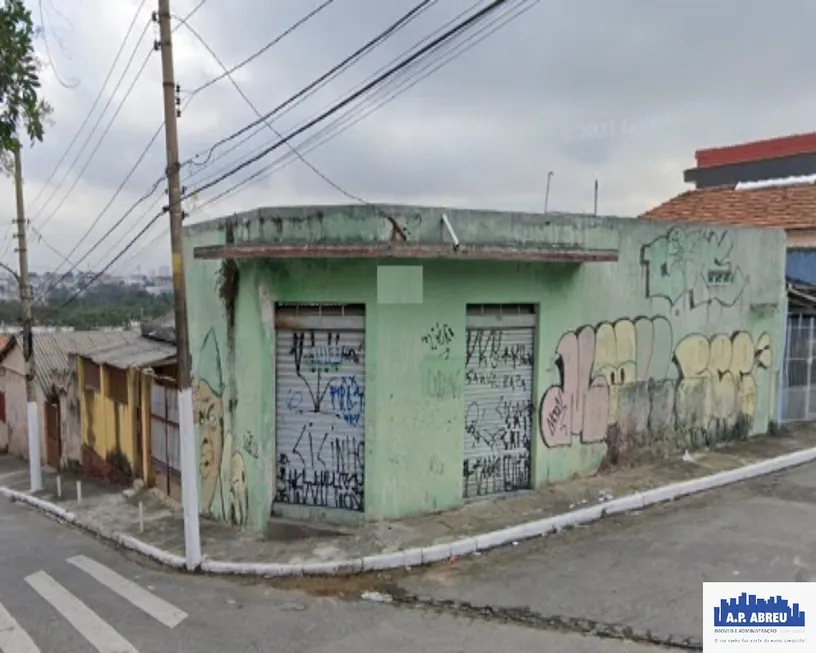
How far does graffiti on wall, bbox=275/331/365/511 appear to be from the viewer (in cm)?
812

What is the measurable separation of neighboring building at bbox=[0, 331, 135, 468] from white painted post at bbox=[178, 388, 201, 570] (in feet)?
38.1

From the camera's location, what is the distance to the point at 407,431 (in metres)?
8.15

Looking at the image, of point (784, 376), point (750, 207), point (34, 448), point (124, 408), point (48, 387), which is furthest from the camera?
point (48, 387)

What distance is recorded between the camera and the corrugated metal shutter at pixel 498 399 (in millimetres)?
8688

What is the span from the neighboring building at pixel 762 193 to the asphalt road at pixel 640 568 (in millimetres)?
7247

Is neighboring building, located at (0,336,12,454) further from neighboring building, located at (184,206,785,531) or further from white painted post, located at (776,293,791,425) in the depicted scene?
white painted post, located at (776,293,791,425)

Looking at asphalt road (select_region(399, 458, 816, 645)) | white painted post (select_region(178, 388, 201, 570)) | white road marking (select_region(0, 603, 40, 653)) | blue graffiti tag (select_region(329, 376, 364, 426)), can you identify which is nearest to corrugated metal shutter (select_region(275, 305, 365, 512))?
blue graffiti tag (select_region(329, 376, 364, 426))

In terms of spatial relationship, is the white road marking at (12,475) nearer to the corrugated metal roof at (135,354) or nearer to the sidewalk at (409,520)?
the corrugated metal roof at (135,354)

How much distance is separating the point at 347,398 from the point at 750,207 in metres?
14.1

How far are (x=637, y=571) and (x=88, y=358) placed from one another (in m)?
13.4

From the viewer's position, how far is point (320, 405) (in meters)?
8.26

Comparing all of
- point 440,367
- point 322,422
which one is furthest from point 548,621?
point 322,422

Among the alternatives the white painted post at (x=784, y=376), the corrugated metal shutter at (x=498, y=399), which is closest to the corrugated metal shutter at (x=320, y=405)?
the corrugated metal shutter at (x=498, y=399)

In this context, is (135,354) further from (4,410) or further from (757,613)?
(4,410)
